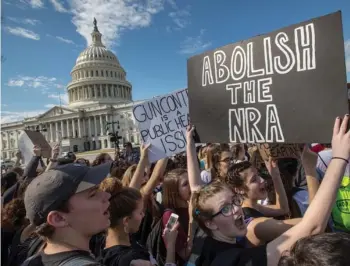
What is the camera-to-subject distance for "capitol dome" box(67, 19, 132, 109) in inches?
3088

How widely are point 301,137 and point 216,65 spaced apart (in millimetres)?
965

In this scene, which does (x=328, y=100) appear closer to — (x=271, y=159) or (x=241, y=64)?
(x=241, y=64)

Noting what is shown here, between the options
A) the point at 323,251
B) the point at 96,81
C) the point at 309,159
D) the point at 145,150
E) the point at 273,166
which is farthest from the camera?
the point at 96,81

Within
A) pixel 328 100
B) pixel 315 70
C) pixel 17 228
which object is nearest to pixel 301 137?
pixel 328 100

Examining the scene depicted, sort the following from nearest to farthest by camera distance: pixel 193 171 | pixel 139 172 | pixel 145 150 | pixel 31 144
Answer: pixel 193 171 < pixel 139 172 < pixel 145 150 < pixel 31 144

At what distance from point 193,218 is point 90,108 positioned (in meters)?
77.7

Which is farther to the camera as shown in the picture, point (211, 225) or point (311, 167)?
point (311, 167)

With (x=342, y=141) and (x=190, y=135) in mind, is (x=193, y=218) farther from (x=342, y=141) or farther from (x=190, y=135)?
(x=342, y=141)

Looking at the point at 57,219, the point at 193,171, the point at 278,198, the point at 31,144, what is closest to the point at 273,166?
the point at 278,198

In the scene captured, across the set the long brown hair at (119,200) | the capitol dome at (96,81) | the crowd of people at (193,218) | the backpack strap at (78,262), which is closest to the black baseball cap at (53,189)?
the crowd of people at (193,218)

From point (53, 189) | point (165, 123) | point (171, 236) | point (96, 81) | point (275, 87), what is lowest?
point (171, 236)

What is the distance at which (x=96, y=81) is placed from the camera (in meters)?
77.7

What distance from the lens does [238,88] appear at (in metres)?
2.41

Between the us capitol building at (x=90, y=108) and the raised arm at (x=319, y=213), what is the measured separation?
235 feet
